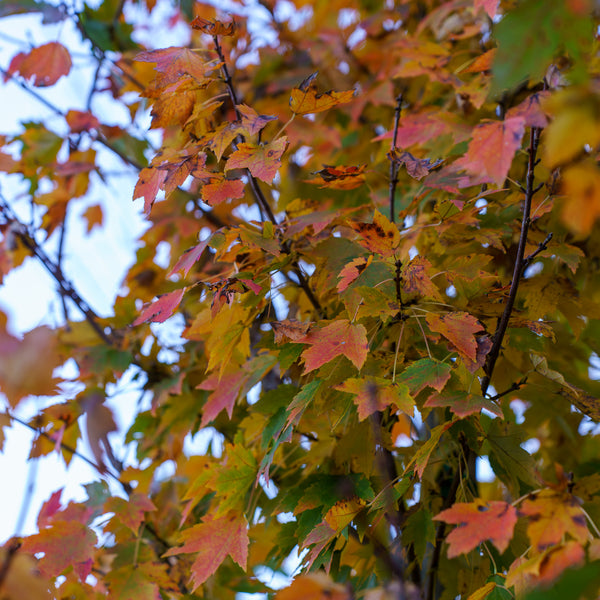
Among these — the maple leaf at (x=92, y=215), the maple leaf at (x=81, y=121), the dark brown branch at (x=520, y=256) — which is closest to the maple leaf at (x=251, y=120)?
the dark brown branch at (x=520, y=256)

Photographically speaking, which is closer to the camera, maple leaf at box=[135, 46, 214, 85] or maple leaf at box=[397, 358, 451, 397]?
maple leaf at box=[397, 358, 451, 397]

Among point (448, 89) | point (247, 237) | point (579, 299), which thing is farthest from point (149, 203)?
point (448, 89)

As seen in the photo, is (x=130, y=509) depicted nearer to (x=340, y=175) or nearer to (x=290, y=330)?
(x=290, y=330)

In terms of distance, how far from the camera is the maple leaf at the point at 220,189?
889 mm

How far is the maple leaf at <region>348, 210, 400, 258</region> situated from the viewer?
2.72 feet

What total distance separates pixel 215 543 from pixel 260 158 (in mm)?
659

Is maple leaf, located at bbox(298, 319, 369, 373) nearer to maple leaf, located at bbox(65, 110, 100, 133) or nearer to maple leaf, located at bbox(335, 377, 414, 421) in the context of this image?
maple leaf, located at bbox(335, 377, 414, 421)

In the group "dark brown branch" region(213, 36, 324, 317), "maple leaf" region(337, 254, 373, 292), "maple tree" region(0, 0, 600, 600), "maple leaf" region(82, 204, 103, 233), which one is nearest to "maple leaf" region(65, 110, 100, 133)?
"maple tree" region(0, 0, 600, 600)

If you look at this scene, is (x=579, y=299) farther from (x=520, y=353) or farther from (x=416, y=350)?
(x=416, y=350)

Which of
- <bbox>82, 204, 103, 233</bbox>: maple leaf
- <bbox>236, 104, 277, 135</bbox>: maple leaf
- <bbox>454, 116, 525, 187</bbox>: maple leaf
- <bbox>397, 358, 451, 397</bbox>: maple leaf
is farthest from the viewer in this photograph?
<bbox>82, 204, 103, 233</bbox>: maple leaf

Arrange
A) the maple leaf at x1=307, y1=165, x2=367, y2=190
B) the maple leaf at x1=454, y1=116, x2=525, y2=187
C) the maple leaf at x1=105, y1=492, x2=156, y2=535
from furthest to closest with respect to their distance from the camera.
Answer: the maple leaf at x1=105, y1=492, x2=156, y2=535 → the maple leaf at x1=307, y1=165, x2=367, y2=190 → the maple leaf at x1=454, y1=116, x2=525, y2=187

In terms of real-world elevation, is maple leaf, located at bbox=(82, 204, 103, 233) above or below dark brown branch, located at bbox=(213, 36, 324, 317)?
above

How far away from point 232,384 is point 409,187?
791 mm

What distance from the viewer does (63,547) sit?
1.05 m
